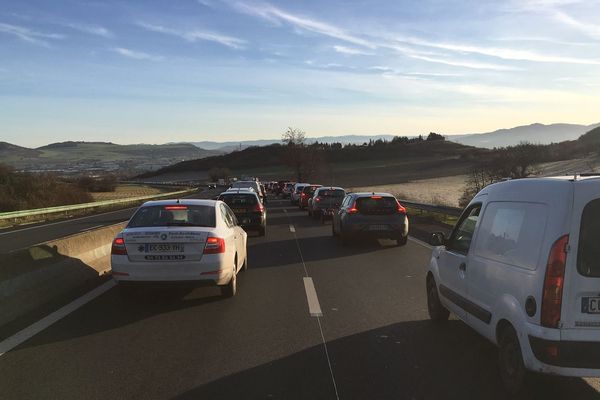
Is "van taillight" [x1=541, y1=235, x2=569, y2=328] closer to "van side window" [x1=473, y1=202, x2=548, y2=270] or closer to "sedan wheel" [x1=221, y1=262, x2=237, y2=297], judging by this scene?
"van side window" [x1=473, y1=202, x2=548, y2=270]

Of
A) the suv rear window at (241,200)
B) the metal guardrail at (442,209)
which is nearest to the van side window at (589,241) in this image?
the metal guardrail at (442,209)

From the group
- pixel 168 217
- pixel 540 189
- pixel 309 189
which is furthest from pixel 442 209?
pixel 540 189

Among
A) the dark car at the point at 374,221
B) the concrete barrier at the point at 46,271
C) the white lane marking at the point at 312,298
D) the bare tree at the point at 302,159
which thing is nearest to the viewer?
the concrete barrier at the point at 46,271

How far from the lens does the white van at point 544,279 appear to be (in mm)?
4152

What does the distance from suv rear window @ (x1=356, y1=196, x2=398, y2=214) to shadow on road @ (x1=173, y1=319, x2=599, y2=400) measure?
9498 mm

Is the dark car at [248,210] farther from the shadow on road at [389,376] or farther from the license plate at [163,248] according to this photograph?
the shadow on road at [389,376]

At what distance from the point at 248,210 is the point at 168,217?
29.4ft

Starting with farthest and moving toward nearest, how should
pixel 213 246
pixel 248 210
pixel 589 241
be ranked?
pixel 248 210 → pixel 213 246 → pixel 589 241

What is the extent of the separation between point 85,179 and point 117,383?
81158mm

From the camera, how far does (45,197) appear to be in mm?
39344

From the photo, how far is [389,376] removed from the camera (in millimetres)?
5051

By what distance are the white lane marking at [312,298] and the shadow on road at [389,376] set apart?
1.33 m

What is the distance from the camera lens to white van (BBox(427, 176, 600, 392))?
13.6 ft

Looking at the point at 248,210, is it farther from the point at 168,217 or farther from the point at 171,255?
the point at 171,255
